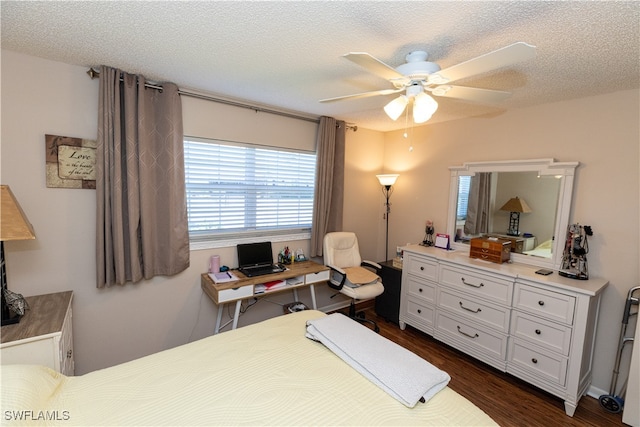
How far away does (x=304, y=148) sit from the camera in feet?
10.6

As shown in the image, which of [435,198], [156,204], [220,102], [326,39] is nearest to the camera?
[326,39]

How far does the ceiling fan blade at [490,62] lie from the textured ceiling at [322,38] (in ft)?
0.74

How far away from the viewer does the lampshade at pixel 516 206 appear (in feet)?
8.74

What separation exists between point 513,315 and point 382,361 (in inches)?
62.9

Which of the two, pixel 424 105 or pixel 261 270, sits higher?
pixel 424 105

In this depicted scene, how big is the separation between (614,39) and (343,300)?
329cm

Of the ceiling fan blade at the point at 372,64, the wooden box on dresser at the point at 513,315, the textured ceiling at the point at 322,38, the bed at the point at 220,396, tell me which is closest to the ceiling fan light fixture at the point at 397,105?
the ceiling fan blade at the point at 372,64

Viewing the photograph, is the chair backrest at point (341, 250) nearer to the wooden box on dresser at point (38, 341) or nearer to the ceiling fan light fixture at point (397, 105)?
the ceiling fan light fixture at point (397, 105)

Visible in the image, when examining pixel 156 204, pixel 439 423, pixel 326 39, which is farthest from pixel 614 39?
pixel 156 204

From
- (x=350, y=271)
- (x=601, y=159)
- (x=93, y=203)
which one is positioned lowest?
(x=350, y=271)

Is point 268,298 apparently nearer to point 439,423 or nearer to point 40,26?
point 439,423

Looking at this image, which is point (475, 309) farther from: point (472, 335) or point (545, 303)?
point (545, 303)

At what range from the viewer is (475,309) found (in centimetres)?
Result: 258

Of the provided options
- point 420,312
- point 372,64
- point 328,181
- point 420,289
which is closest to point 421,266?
point 420,289
